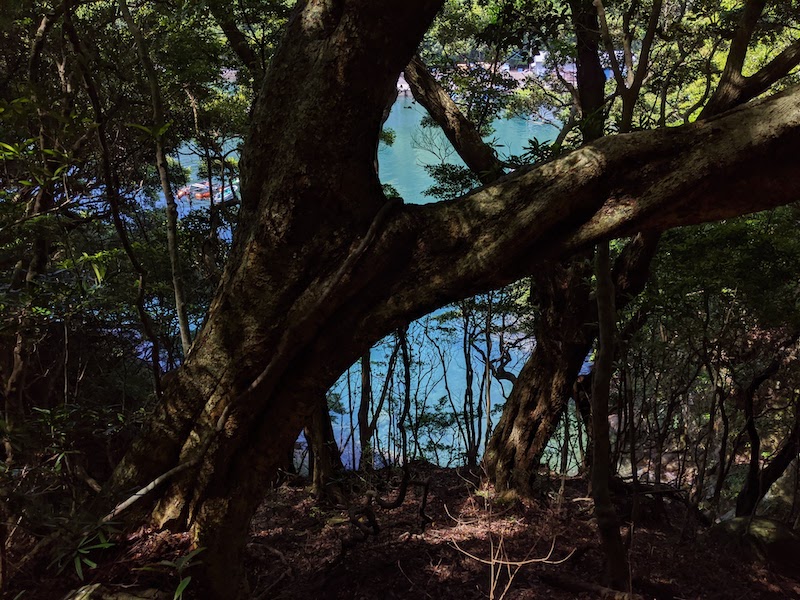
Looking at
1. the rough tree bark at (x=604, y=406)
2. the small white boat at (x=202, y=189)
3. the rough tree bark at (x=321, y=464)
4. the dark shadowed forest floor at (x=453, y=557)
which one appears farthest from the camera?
the small white boat at (x=202, y=189)

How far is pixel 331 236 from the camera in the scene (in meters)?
2.19

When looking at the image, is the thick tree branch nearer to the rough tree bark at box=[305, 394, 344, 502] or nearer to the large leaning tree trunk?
the large leaning tree trunk

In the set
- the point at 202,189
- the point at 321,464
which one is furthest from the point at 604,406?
the point at 202,189

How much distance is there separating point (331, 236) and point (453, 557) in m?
2.38

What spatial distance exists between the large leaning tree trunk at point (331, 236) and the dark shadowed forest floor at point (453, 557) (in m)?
0.42

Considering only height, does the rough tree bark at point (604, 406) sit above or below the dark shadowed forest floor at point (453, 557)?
above

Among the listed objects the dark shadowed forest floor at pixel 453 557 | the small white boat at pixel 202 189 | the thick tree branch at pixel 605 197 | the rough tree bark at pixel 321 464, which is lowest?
the dark shadowed forest floor at pixel 453 557

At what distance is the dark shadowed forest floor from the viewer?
2711 millimetres

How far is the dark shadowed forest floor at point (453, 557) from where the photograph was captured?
2.71 m

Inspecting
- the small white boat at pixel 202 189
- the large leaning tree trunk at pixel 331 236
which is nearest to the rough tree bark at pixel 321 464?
the large leaning tree trunk at pixel 331 236

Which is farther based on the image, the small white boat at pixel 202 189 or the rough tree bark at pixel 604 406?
the small white boat at pixel 202 189

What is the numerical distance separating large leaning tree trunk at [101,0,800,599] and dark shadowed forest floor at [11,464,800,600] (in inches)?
16.4

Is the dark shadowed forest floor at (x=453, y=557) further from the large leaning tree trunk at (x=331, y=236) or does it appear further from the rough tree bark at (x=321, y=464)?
the large leaning tree trunk at (x=331, y=236)

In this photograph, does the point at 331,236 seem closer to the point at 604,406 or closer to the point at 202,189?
the point at 604,406
